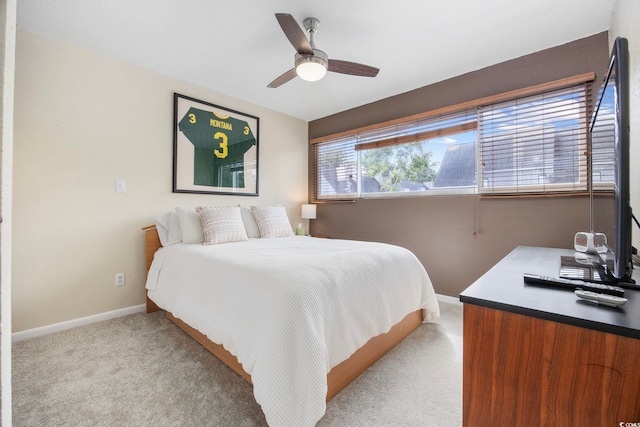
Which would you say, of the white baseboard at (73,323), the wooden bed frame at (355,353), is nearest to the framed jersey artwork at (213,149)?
the white baseboard at (73,323)

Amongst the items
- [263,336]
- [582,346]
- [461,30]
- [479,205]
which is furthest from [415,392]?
[461,30]

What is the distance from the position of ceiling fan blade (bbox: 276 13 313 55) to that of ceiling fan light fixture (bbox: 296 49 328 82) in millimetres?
44

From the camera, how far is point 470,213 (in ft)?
8.97

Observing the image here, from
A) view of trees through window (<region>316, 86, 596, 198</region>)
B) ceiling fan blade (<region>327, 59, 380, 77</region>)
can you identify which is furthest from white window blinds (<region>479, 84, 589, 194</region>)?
ceiling fan blade (<region>327, 59, 380, 77</region>)

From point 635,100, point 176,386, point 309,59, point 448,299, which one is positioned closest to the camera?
point 635,100

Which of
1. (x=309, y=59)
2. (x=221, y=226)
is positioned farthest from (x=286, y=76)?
(x=221, y=226)

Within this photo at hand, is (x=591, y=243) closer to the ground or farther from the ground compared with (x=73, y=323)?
farther from the ground

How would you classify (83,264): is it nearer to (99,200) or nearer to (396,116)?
(99,200)

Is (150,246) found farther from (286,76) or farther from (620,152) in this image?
(620,152)

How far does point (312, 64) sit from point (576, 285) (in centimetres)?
193

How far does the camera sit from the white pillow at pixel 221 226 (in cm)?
250

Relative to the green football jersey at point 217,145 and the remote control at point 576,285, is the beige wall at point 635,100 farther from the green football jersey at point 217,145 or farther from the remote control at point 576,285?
the green football jersey at point 217,145

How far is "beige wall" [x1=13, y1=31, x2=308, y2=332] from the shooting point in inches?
82.7

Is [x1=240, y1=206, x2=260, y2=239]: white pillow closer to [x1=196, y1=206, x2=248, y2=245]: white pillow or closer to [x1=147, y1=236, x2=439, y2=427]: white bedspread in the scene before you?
[x1=196, y1=206, x2=248, y2=245]: white pillow
